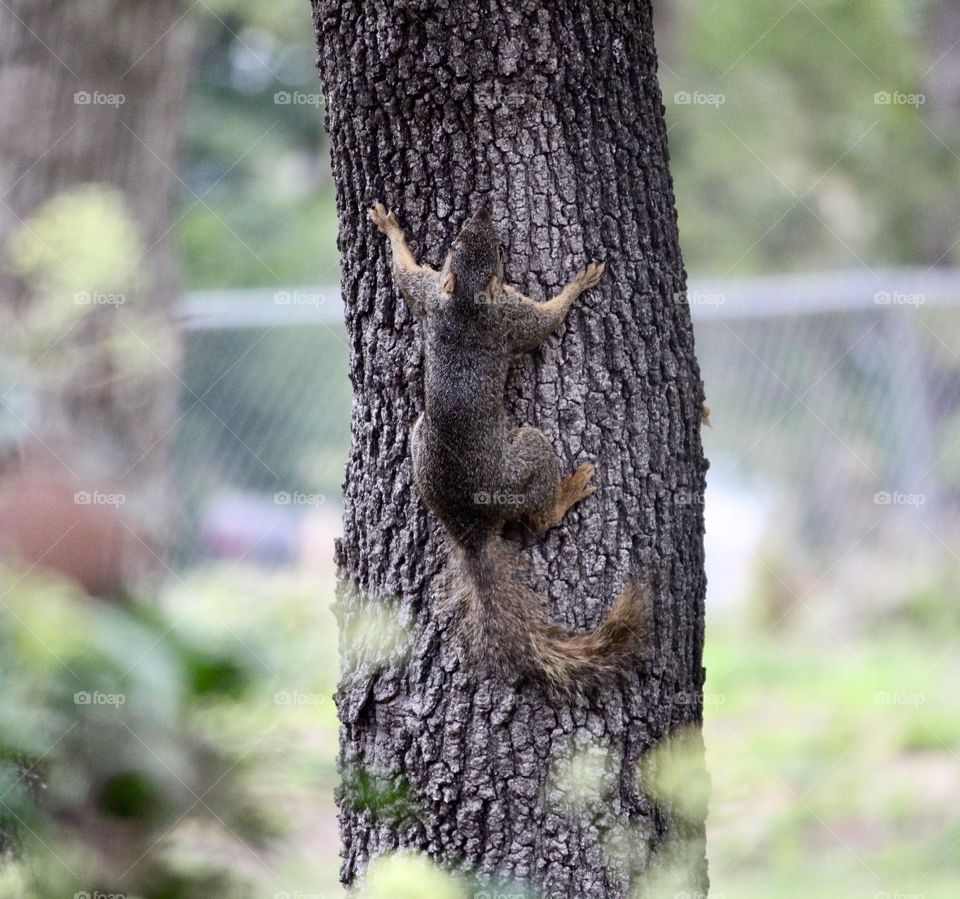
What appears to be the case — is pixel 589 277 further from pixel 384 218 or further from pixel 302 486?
pixel 302 486

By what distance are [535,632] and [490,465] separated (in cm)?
37

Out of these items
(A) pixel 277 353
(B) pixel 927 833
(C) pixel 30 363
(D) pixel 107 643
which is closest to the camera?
(D) pixel 107 643

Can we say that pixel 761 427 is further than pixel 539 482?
Yes

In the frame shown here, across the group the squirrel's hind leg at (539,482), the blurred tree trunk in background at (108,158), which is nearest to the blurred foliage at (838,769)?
the squirrel's hind leg at (539,482)

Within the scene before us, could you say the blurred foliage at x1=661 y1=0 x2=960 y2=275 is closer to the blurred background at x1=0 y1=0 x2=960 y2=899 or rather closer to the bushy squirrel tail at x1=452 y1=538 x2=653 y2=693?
the blurred background at x1=0 y1=0 x2=960 y2=899

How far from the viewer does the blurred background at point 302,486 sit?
790 mm

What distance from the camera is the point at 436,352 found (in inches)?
93.7

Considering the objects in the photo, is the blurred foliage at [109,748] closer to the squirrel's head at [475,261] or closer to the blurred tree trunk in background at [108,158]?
the squirrel's head at [475,261]

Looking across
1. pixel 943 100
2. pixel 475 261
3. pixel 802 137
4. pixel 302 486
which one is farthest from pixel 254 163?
pixel 475 261

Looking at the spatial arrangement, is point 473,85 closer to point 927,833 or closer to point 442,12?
point 442,12

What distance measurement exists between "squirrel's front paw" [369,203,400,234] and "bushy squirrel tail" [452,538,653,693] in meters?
0.73

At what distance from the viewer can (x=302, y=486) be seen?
6.18 meters

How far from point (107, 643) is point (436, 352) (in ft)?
5.48

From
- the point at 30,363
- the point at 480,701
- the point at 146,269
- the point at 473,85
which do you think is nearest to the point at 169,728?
the point at 30,363
